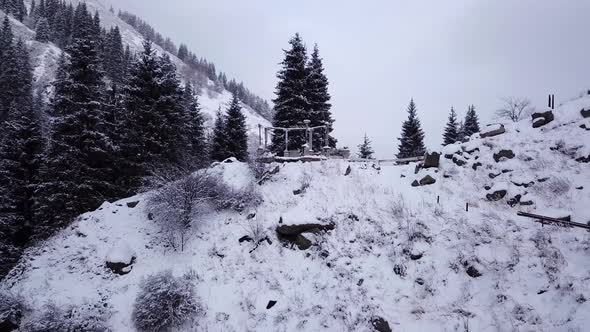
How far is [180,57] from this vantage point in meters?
165

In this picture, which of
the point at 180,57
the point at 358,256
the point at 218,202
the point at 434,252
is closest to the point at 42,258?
the point at 218,202

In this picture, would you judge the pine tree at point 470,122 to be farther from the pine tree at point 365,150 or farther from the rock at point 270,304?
the rock at point 270,304

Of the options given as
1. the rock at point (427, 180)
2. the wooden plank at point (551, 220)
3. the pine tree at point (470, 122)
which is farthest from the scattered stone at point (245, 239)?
the pine tree at point (470, 122)

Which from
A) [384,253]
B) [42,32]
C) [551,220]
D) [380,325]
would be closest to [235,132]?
[384,253]

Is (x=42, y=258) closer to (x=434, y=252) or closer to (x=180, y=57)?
(x=434, y=252)

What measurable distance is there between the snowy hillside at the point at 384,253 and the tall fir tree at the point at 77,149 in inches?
173

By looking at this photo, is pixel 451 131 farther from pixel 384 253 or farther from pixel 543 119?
pixel 384 253

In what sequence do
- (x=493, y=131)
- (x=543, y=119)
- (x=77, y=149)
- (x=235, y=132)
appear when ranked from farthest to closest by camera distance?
(x=235, y=132), (x=77, y=149), (x=493, y=131), (x=543, y=119)

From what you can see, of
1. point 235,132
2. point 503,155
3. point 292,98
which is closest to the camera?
point 503,155

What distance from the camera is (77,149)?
19484mm

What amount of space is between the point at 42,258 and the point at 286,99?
21.9 meters

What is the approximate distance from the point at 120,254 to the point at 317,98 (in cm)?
2371

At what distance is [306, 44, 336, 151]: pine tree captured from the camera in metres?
31.0

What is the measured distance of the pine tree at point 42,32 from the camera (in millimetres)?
86125
